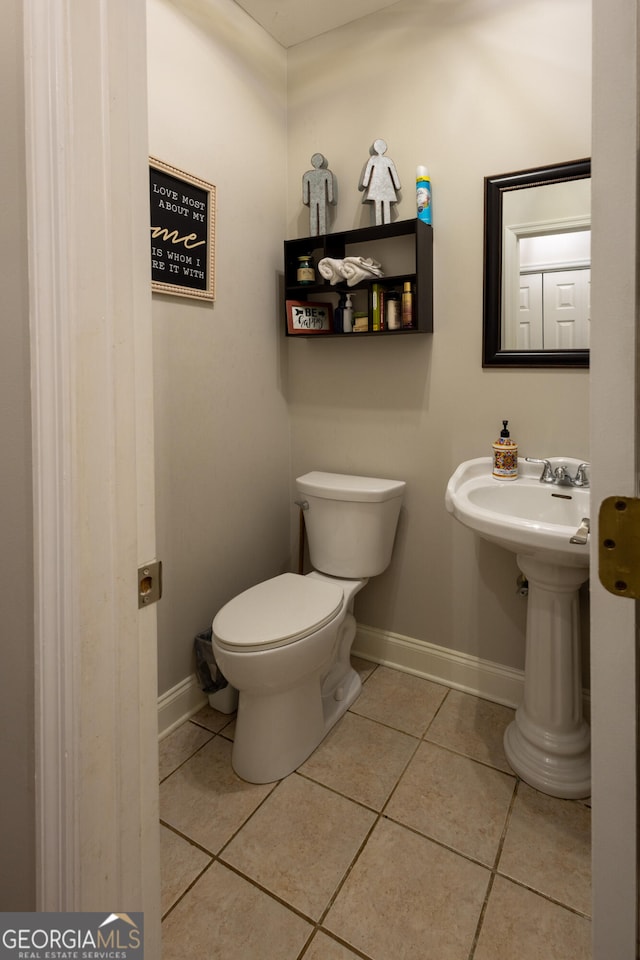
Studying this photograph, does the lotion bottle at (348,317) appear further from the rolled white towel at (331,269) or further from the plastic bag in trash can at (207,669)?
the plastic bag in trash can at (207,669)

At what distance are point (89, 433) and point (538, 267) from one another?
1.58m

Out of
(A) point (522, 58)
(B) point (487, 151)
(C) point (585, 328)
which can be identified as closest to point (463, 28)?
(A) point (522, 58)

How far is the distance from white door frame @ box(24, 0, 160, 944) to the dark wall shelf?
1268 mm

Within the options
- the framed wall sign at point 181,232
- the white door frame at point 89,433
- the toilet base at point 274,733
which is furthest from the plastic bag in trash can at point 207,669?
the framed wall sign at point 181,232

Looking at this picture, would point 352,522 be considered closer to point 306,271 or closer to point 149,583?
point 306,271

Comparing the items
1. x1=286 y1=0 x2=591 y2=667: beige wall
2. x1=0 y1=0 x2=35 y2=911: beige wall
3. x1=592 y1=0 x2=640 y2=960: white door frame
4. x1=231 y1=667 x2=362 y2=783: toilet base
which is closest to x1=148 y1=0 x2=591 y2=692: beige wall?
x1=286 y1=0 x2=591 y2=667: beige wall

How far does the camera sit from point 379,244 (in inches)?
78.0

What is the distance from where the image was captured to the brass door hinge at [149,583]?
723 millimetres

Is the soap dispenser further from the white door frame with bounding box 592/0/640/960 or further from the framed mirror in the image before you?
the white door frame with bounding box 592/0/640/960

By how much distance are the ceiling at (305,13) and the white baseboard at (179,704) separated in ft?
8.22

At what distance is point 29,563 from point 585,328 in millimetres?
1656

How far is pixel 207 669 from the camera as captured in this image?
185 centimetres

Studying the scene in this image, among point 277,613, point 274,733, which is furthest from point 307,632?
point 274,733

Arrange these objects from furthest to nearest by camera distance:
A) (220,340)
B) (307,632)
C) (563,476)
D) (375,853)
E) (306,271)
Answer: (306,271)
(220,340)
(563,476)
(307,632)
(375,853)
